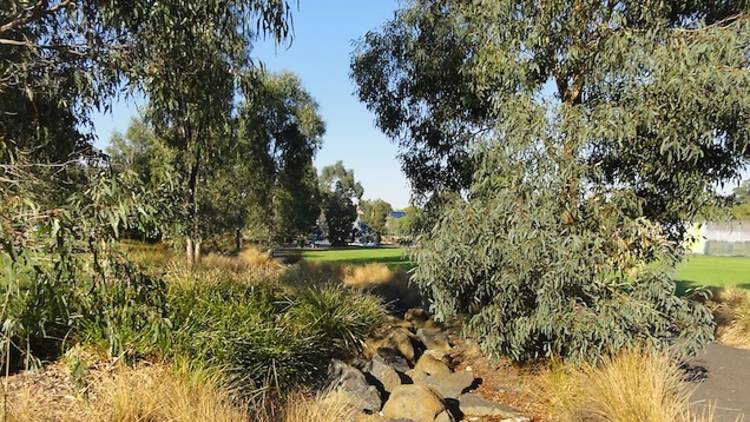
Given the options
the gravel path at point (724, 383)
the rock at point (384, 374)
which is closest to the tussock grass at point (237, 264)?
the rock at point (384, 374)

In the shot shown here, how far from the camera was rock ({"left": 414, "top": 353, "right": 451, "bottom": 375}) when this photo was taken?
8.04 meters

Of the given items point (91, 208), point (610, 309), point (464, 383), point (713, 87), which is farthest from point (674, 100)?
point (91, 208)

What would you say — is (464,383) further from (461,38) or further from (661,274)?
(461,38)

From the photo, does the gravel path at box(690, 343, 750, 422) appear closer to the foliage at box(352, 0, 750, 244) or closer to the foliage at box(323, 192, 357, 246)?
the foliage at box(352, 0, 750, 244)

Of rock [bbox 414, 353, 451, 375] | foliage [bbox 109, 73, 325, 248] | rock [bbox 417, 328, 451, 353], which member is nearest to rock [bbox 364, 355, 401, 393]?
rock [bbox 414, 353, 451, 375]

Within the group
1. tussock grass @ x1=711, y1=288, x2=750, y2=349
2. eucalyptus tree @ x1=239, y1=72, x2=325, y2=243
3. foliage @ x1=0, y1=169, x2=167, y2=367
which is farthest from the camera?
eucalyptus tree @ x1=239, y1=72, x2=325, y2=243

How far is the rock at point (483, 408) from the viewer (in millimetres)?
6617

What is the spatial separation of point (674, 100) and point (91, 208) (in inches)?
227

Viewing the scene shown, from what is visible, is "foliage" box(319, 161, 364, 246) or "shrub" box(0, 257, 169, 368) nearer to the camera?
"shrub" box(0, 257, 169, 368)

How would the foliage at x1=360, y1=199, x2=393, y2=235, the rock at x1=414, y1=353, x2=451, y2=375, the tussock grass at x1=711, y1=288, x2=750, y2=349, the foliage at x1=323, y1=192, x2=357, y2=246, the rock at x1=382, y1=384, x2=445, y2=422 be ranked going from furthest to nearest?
the foliage at x1=360, y1=199, x2=393, y2=235 → the foliage at x1=323, y1=192, x2=357, y2=246 → the tussock grass at x1=711, y1=288, x2=750, y2=349 → the rock at x1=414, y1=353, x2=451, y2=375 → the rock at x1=382, y1=384, x2=445, y2=422

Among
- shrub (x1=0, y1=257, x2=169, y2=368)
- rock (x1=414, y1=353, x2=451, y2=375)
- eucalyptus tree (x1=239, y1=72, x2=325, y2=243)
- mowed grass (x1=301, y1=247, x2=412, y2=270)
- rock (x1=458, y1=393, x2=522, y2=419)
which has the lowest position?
rock (x1=458, y1=393, x2=522, y2=419)

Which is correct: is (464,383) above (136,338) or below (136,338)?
below

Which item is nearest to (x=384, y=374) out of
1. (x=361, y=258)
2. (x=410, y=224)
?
(x=410, y=224)

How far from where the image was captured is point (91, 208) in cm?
265
